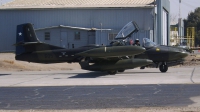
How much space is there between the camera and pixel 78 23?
43.9 m

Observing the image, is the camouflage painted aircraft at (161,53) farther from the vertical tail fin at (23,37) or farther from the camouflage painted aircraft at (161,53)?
the vertical tail fin at (23,37)

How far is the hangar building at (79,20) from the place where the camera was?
42.2 metres

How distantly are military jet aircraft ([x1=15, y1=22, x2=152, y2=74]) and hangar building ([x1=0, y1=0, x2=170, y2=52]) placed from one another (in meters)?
20.6

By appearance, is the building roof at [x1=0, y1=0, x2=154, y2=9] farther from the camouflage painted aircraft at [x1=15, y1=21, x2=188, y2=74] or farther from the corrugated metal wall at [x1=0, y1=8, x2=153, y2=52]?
the camouflage painted aircraft at [x1=15, y1=21, x2=188, y2=74]

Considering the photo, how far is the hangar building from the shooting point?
42.2 meters

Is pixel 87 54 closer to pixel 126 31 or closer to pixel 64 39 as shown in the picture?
pixel 126 31

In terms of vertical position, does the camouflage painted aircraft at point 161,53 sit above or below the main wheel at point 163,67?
above

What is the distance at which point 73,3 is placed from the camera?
46.3 m

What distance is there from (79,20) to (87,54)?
2447 centimetres

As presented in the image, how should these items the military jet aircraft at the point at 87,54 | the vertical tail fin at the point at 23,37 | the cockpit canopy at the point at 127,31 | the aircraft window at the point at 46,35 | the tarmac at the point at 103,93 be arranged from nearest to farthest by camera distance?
the tarmac at the point at 103,93 → the military jet aircraft at the point at 87,54 → the cockpit canopy at the point at 127,31 → the vertical tail fin at the point at 23,37 → the aircraft window at the point at 46,35

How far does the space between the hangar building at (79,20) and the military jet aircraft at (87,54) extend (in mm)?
20609

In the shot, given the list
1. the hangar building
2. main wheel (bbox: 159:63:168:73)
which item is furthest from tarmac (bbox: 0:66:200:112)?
the hangar building

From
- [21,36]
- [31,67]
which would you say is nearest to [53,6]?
[31,67]

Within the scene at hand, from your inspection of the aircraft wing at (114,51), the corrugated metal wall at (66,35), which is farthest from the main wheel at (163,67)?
the corrugated metal wall at (66,35)
